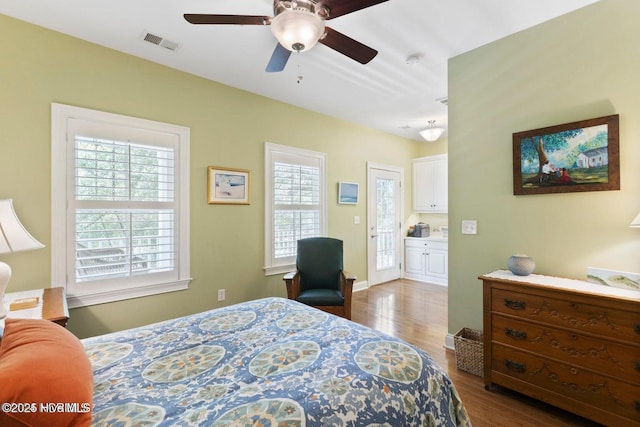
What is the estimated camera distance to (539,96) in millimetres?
2316

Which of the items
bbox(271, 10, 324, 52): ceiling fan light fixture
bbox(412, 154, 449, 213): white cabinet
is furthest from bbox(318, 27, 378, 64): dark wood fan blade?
bbox(412, 154, 449, 213): white cabinet

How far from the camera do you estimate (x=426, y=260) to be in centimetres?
530

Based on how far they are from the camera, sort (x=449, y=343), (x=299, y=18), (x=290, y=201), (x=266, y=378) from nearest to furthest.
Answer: (x=266, y=378) → (x=299, y=18) → (x=449, y=343) → (x=290, y=201)

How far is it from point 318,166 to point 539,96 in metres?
2.65

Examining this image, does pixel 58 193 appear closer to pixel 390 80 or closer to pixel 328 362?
pixel 328 362

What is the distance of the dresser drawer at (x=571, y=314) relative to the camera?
1.65 meters

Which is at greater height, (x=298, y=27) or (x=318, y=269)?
(x=298, y=27)

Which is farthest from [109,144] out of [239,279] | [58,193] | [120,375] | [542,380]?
[542,380]

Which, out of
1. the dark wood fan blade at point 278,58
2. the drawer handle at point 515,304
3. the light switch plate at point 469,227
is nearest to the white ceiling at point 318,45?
the dark wood fan blade at point 278,58

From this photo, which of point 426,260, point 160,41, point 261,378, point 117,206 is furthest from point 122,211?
point 426,260

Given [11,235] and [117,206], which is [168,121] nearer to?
[117,206]

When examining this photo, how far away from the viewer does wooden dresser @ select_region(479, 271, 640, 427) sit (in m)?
1.65

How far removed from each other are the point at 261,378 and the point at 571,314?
1.97 metres

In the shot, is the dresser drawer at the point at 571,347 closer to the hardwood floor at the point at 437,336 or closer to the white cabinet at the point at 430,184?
the hardwood floor at the point at 437,336
